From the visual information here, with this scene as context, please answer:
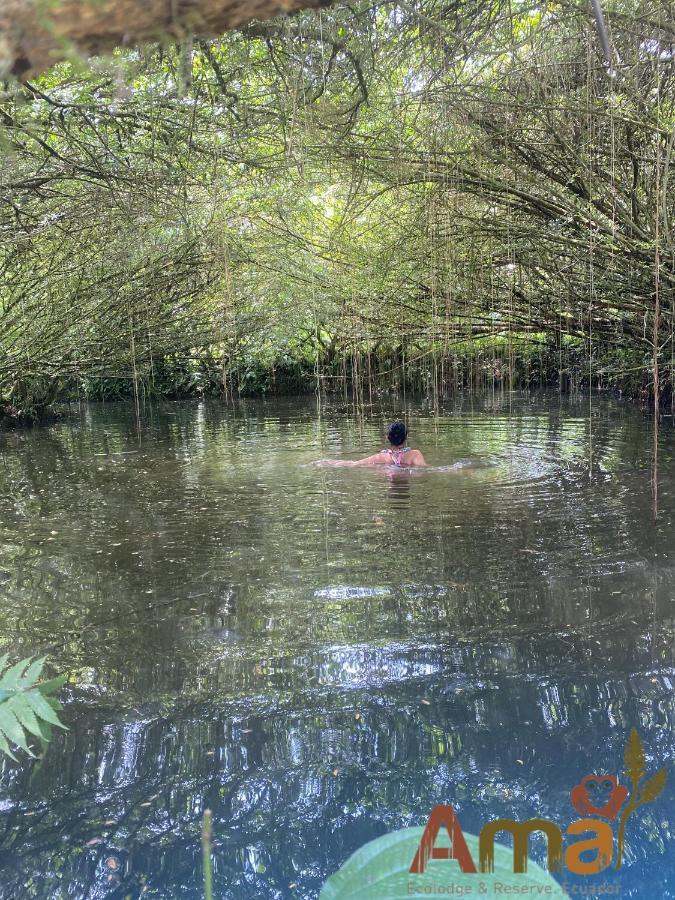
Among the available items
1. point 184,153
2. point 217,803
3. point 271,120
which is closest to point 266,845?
point 217,803

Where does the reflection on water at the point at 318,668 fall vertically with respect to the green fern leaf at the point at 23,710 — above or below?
below

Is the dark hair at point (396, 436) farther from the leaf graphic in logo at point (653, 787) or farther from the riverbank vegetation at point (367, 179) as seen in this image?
the leaf graphic in logo at point (653, 787)

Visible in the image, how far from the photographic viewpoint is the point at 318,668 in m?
3.50

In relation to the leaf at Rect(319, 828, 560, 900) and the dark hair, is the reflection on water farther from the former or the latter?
the dark hair

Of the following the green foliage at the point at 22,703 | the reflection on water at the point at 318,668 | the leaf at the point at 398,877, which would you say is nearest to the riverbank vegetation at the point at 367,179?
the green foliage at the point at 22,703

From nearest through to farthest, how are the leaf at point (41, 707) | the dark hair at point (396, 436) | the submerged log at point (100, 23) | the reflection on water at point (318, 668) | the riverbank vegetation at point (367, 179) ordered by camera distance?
the submerged log at point (100, 23) → the leaf at point (41, 707) → the reflection on water at point (318, 668) → the riverbank vegetation at point (367, 179) → the dark hair at point (396, 436)

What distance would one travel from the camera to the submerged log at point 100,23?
1400 mm

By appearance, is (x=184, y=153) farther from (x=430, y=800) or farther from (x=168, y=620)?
(x=430, y=800)

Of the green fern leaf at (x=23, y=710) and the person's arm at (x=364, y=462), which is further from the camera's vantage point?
the person's arm at (x=364, y=462)

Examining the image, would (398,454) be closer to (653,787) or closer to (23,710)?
(653,787)

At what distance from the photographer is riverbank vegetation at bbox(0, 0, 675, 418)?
5.89 metres

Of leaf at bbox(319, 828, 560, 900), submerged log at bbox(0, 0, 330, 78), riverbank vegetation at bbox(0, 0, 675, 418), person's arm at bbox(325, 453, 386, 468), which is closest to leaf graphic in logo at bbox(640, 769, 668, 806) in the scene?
leaf at bbox(319, 828, 560, 900)

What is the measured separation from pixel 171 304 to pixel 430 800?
14782mm

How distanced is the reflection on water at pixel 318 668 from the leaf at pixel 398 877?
0.83m
